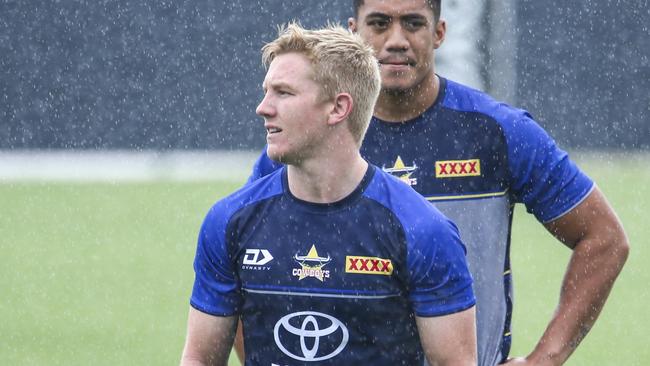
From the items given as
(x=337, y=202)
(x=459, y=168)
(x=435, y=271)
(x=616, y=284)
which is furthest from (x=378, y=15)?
(x=616, y=284)

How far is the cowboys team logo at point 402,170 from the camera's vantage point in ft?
15.0

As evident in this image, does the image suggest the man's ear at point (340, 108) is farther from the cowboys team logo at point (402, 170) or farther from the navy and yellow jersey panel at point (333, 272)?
the cowboys team logo at point (402, 170)

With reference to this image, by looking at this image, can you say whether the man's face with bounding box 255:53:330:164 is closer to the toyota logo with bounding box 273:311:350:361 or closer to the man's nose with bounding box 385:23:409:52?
the toyota logo with bounding box 273:311:350:361

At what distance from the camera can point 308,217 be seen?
13.1ft

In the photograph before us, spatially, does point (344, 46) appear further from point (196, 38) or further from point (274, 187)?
point (196, 38)

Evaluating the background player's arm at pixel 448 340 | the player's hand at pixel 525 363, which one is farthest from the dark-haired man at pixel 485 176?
the background player's arm at pixel 448 340

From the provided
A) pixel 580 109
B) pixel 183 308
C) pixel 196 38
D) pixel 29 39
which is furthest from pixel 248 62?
pixel 183 308

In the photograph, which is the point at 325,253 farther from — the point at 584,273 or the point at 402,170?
the point at 584,273

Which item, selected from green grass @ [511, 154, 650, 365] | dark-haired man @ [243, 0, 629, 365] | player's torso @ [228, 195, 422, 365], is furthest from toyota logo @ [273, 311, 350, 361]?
green grass @ [511, 154, 650, 365]

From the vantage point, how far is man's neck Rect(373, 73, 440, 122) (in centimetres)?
462

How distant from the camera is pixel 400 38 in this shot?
4.62 meters

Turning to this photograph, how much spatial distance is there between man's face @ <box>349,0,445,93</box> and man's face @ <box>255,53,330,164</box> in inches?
24.5

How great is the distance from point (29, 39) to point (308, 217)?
12550mm

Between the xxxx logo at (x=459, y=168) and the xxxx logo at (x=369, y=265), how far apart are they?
2.56 ft
